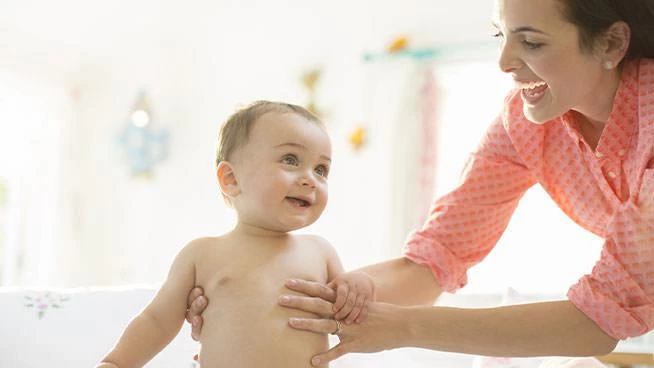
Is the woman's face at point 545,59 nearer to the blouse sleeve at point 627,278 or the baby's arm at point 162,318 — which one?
the blouse sleeve at point 627,278

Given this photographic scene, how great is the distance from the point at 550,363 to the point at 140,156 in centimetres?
353

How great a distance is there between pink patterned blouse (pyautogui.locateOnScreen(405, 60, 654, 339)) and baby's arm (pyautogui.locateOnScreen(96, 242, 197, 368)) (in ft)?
1.84

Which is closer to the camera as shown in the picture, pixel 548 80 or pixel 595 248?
pixel 548 80

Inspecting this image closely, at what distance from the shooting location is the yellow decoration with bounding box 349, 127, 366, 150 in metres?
4.28

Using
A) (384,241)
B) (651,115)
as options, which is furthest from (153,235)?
(651,115)

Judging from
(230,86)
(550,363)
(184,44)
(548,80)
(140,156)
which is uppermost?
(184,44)

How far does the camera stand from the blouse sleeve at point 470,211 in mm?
1840

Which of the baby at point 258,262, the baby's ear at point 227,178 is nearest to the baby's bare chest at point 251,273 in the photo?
the baby at point 258,262

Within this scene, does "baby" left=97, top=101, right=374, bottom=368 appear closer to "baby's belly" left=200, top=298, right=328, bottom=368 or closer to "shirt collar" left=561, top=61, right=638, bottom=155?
"baby's belly" left=200, top=298, right=328, bottom=368

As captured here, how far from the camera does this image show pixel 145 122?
16.0 feet

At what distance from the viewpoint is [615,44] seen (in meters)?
1.51

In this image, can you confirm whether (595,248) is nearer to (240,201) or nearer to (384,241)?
(384,241)

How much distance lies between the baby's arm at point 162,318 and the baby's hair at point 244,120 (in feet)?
0.64

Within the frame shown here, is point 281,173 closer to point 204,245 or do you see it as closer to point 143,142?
point 204,245
